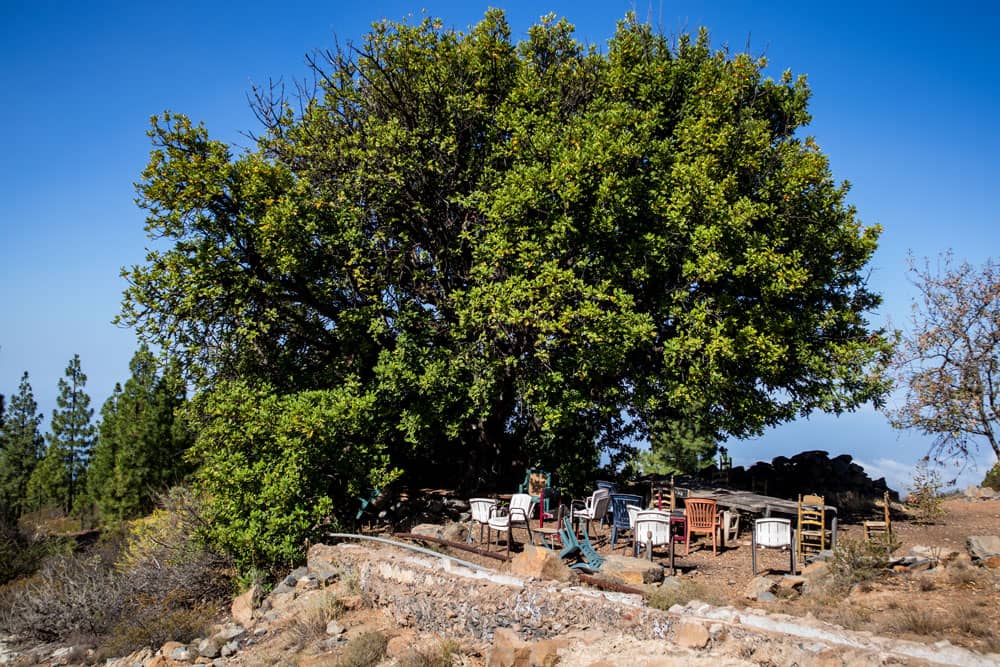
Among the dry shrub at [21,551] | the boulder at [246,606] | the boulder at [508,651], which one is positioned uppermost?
the boulder at [508,651]

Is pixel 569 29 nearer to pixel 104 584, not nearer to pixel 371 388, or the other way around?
pixel 371 388

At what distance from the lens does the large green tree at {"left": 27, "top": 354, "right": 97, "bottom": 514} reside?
122 ft

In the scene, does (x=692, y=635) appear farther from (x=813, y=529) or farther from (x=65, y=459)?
(x=65, y=459)

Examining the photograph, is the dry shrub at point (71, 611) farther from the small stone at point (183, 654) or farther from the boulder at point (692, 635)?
the boulder at point (692, 635)

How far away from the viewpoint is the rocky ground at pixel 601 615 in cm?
708

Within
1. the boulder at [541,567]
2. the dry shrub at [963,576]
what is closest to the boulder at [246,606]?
the boulder at [541,567]

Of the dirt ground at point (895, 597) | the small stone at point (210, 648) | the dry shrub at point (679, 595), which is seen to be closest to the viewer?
the dirt ground at point (895, 597)

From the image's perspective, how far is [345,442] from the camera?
1495 centimetres

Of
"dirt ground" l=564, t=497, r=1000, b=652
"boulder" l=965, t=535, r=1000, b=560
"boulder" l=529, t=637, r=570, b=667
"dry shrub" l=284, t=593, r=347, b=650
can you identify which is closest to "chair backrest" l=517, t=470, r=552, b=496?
"dirt ground" l=564, t=497, r=1000, b=652

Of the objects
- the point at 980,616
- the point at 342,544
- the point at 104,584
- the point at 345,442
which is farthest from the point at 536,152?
the point at 104,584

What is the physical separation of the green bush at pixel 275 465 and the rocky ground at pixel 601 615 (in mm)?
912

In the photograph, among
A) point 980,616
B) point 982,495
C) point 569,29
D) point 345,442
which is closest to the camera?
point 980,616

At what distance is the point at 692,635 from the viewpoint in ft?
24.5

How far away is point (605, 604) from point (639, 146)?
10318 mm
